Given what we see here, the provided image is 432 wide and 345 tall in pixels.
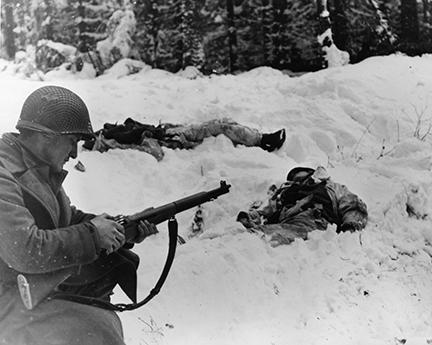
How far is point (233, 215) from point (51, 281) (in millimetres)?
3716

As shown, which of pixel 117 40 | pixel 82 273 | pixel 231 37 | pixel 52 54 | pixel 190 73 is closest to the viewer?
pixel 82 273

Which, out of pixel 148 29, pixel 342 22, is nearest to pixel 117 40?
pixel 148 29

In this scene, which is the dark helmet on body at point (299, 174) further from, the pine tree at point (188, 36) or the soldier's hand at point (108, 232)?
the pine tree at point (188, 36)

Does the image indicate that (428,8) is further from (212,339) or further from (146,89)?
(212,339)

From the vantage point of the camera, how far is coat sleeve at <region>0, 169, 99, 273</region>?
5.83 feet

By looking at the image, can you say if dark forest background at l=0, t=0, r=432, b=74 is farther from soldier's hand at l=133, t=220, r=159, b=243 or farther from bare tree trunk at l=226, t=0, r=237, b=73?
soldier's hand at l=133, t=220, r=159, b=243

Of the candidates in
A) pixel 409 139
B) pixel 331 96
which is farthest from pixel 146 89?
pixel 409 139

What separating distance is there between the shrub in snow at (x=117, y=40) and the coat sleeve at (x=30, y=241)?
40.5 ft

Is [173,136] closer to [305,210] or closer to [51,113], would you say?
[305,210]

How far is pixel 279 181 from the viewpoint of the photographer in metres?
6.05

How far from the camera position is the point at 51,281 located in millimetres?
1946

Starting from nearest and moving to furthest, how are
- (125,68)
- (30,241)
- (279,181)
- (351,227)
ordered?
(30,241), (351,227), (279,181), (125,68)

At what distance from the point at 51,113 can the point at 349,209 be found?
368 cm

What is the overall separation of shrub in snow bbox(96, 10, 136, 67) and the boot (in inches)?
295
